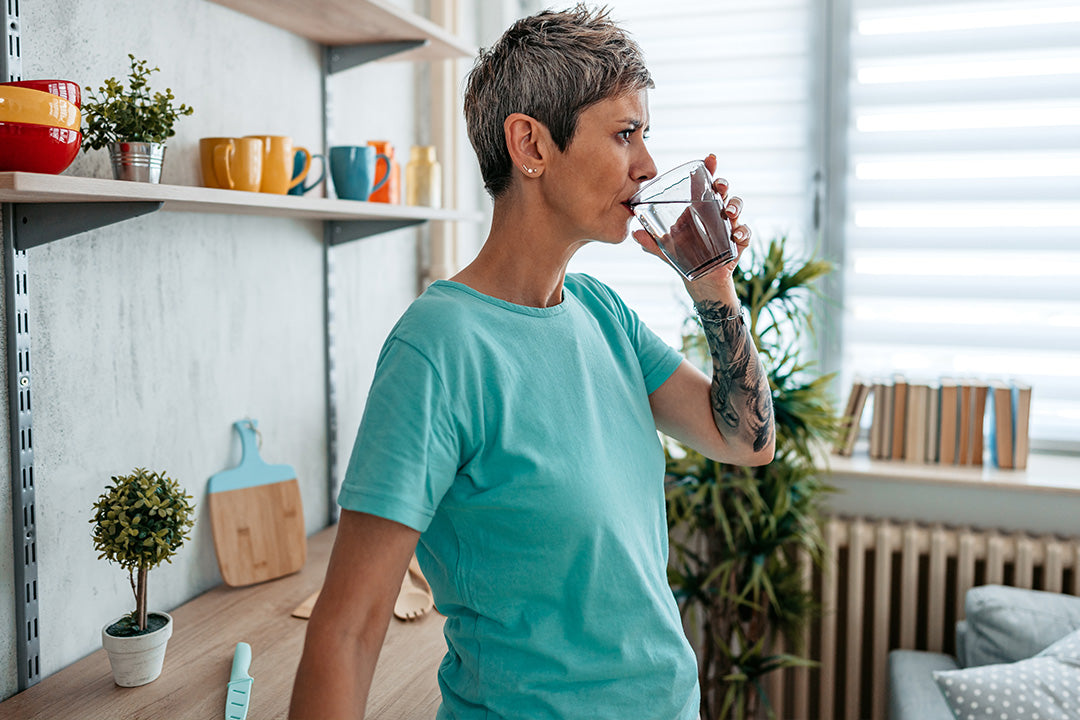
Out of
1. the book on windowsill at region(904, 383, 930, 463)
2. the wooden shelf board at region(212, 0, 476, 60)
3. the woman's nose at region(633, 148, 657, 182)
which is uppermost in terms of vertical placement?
the wooden shelf board at region(212, 0, 476, 60)

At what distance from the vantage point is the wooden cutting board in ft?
5.45

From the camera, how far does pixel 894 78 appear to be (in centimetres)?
246

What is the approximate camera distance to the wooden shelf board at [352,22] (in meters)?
1.63

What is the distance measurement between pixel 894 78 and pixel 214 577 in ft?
6.98

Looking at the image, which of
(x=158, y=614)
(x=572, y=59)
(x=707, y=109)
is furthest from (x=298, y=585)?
(x=707, y=109)

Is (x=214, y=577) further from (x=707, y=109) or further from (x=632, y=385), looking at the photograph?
(x=707, y=109)

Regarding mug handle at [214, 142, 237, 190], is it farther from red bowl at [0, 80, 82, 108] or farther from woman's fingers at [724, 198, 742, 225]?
woman's fingers at [724, 198, 742, 225]

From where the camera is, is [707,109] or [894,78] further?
[707,109]

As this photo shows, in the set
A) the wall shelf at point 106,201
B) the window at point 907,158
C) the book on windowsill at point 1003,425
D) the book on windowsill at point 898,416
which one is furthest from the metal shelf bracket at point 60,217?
the book on windowsill at point 1003,425

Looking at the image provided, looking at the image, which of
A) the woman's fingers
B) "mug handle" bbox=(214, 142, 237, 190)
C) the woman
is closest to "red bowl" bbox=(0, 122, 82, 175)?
"mug handle" bbox=(214, 142, 237, 190)

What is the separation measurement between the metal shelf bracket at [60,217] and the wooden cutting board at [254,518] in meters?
0.57

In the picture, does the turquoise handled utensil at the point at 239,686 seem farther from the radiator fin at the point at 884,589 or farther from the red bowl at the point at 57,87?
the radiator fin at the point at 884,589

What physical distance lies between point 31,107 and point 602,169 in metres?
0.66

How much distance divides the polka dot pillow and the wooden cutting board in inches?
51.5
